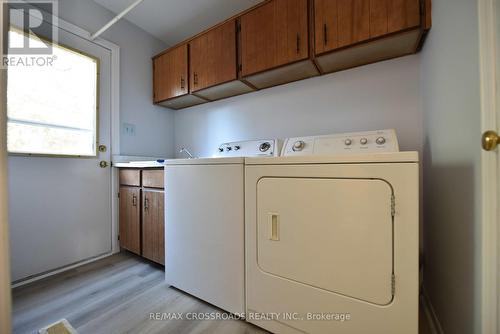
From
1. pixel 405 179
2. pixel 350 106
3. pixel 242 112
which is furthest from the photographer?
pixel 242 112

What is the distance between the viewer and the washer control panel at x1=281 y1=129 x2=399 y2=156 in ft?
3.81

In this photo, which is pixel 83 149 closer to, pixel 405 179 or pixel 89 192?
pixel 89 192

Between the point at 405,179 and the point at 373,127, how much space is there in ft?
2.89

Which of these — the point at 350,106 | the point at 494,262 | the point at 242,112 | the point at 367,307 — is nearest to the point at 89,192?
the point at 242,112

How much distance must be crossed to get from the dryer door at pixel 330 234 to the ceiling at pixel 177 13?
188 centimetres

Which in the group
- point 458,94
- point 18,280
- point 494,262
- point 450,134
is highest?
point 458,94

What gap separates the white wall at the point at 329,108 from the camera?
141 cm

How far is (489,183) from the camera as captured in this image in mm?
611

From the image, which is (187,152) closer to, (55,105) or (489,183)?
(55,105)

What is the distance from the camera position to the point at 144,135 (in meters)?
2.36

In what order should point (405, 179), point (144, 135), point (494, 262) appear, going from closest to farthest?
point (494, 262)
point (405, 179)
point (144, 135)

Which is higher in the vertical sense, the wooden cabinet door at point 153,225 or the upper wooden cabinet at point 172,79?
the upper wooden cabinet at point 172,79

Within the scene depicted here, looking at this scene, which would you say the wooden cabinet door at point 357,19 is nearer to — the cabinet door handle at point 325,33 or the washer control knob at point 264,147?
the cabinet door handle at point 325,33
